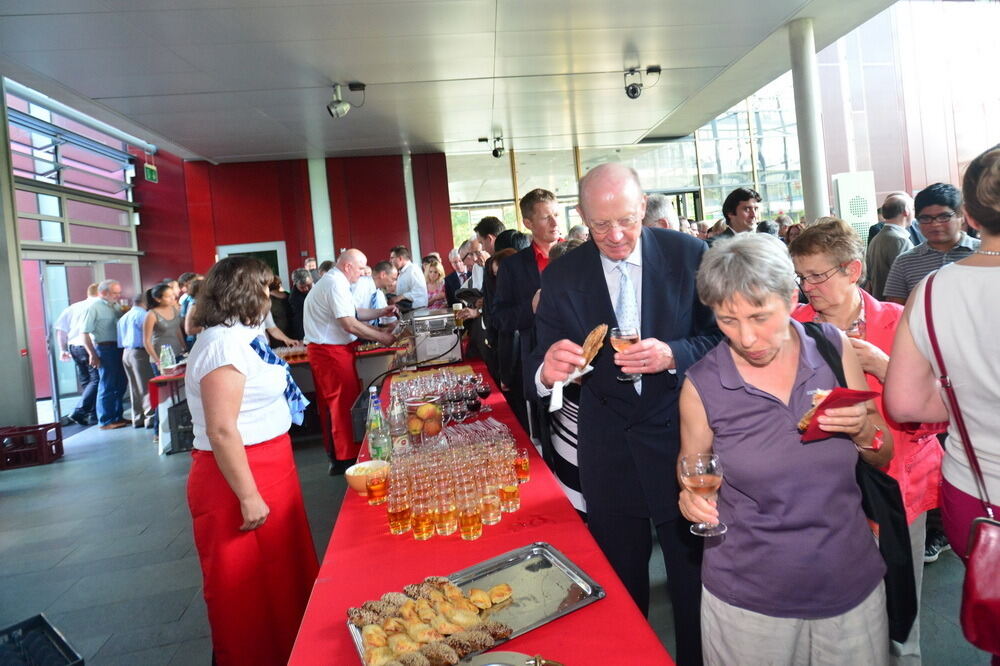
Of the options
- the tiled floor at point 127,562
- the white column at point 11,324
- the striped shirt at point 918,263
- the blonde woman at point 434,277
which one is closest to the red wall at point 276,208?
the blonde woman at point 434,277

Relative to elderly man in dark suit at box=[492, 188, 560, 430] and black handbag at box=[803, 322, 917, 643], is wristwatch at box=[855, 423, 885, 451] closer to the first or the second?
black handbag at box=[803, 322, 917, 643]

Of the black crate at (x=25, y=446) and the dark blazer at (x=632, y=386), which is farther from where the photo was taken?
the black crate at (x=25, y=446)

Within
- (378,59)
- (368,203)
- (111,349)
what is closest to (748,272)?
(378,59)

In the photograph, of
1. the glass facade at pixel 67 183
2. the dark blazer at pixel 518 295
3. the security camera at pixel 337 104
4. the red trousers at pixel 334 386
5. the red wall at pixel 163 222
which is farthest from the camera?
the red wall at pixel 163 222

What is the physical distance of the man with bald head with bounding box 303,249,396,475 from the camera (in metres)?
5.50

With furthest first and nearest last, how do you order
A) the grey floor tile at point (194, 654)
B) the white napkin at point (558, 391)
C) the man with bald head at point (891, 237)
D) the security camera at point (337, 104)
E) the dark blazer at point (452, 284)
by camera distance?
the dark blazer at point (452, 284), the security camera at point (337, 104), the man with bald head at point (891, 237), the grey floor tile at point (194, 654), the white napkin at point (558, 391)

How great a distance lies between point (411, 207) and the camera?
11430 millimetres

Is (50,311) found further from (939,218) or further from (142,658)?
(939,218)

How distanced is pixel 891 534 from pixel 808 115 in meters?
6.51

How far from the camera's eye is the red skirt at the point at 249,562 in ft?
7.52

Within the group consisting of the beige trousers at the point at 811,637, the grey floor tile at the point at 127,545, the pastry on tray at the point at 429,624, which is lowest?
the grey floor tile at the point at 127,545

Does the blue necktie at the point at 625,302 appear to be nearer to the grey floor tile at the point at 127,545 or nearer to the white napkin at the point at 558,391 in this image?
the white napkin at the point at 558,391

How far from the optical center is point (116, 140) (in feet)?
34.9

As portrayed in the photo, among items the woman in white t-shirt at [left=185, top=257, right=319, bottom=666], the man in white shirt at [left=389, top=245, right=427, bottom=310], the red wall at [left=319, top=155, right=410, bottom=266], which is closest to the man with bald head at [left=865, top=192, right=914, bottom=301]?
the man in white shirt at [left=389, top=245, right=427, bottom=310]
